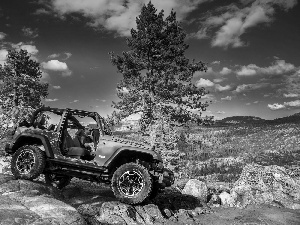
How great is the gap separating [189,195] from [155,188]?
15.5ft

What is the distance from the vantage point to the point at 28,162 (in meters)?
9.31

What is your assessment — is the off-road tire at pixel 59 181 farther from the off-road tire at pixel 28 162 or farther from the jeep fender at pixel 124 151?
the jeep fender at pixel 124 151

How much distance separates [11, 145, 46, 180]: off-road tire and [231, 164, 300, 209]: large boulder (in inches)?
361

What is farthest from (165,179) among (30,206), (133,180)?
(30,206)

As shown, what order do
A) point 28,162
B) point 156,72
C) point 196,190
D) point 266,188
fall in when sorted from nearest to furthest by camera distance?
point 28,162 → point 196,190 → point 266,188 → point 156,72

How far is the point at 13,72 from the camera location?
30.4 meters

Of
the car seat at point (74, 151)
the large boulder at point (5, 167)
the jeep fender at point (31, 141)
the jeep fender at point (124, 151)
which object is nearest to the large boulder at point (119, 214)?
the jeep fender at point (124, 151)

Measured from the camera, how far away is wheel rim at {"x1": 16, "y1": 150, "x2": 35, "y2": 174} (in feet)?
30.3

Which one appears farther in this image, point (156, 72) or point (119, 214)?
point (156, 72)

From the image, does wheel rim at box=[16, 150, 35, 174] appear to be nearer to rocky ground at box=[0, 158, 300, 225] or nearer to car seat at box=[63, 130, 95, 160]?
rocky ground at box=[0, 158, 300, 225]

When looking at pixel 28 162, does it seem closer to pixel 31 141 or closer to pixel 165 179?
pixel 31 141

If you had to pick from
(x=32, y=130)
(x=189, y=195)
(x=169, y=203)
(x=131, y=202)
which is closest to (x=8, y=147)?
(x=32, y=130)

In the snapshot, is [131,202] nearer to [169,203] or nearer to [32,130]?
[169,203]

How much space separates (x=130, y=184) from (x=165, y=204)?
304 cm
